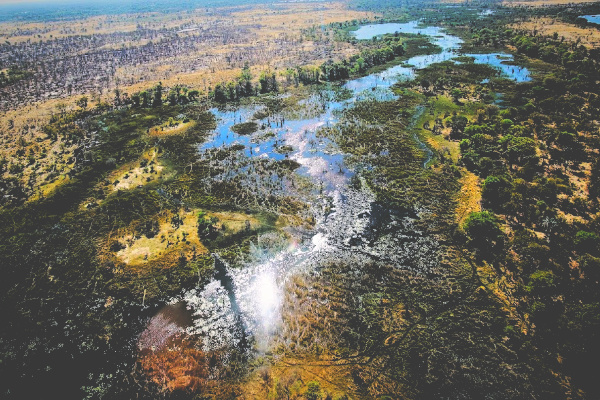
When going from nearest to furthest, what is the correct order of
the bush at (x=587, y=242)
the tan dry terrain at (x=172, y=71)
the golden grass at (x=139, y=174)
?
the bush at (x=587, y=242)
the golden grass at (x=139, y=174)
the tan dry terrain at (x=172, y=71)

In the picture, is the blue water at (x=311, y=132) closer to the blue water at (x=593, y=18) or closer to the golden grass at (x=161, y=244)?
the golden grass at (x=161, y=244)

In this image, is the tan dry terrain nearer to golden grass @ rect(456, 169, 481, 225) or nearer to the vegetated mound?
the vegetated mound

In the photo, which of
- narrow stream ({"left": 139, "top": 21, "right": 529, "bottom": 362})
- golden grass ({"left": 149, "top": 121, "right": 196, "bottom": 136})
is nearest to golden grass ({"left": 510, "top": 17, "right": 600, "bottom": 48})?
narrow stream ({"left": 139, "top": 21, "right": 529, "bottom": 362})

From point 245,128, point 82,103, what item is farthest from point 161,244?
point 82,103

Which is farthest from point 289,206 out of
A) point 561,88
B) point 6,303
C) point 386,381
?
point 561,88

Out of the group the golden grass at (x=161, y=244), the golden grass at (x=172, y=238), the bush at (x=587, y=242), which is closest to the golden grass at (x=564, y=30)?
the bush at (x=587, y=242)

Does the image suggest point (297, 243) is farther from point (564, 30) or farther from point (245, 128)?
point (564, 30)
